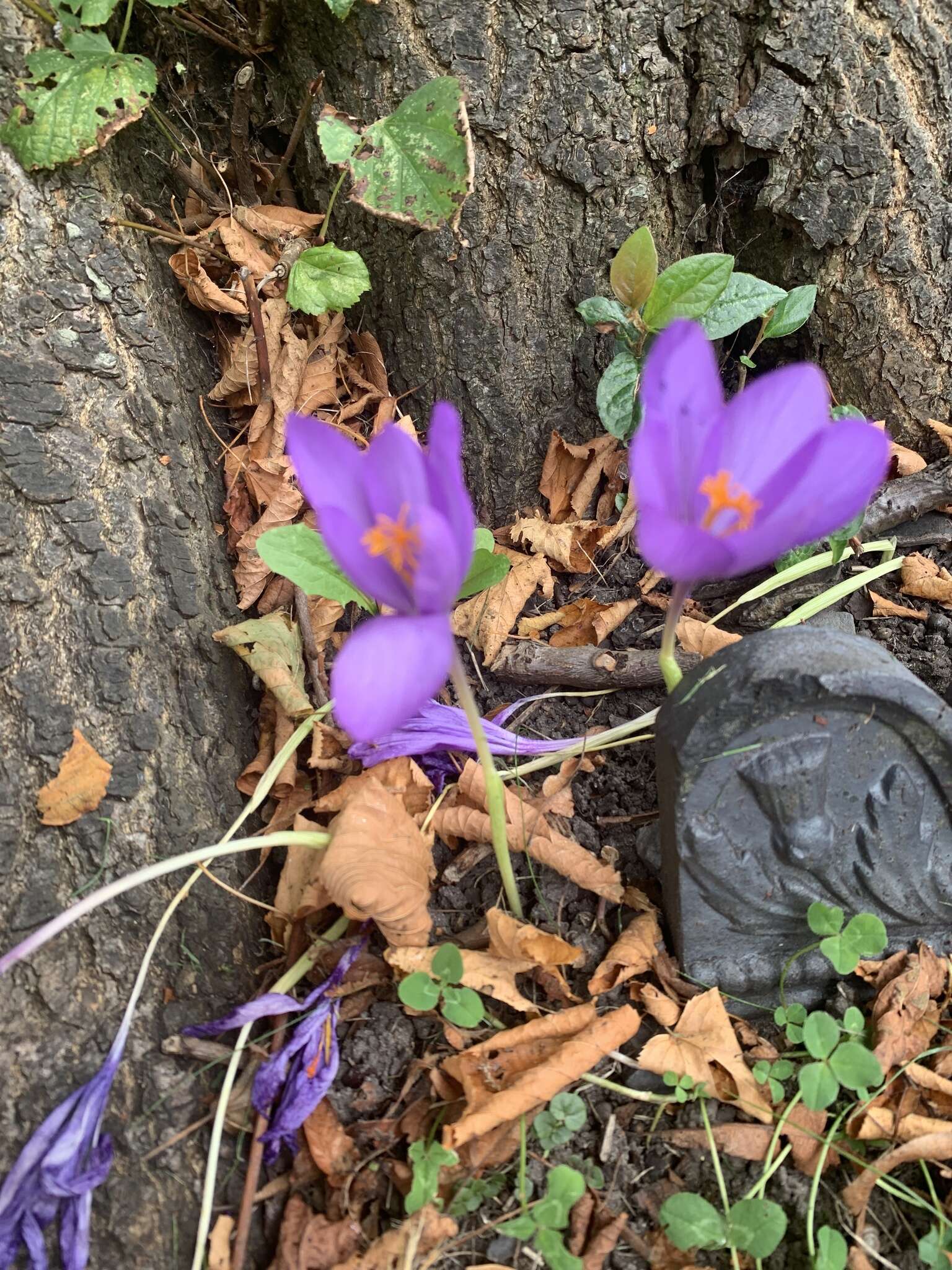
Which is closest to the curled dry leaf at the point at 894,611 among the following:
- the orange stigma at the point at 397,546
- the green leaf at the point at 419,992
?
the green leaf at the point at 419,992

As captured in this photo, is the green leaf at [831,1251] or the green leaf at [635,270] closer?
the green leaf at [831,1251]

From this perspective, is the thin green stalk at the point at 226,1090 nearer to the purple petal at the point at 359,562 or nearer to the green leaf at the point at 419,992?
the green leaf at the point at 419,992

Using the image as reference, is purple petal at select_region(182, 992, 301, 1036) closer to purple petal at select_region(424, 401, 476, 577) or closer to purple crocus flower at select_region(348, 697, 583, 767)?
purple crocus flower at select_region(348, 697, 583, 767)

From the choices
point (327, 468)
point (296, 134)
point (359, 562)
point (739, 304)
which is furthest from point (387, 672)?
point (296, 134)

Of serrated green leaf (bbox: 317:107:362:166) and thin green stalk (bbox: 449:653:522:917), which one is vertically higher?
serrated green leaf (bbox: 317:107:362:166)

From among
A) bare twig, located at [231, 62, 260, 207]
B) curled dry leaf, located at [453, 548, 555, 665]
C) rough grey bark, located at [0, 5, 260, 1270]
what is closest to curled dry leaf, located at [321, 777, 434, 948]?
rough grey bark, located at [0, 5, 260, 1270]

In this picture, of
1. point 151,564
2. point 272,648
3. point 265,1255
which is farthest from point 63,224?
point 265,1255

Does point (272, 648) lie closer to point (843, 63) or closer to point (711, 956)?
point (711, 956)
